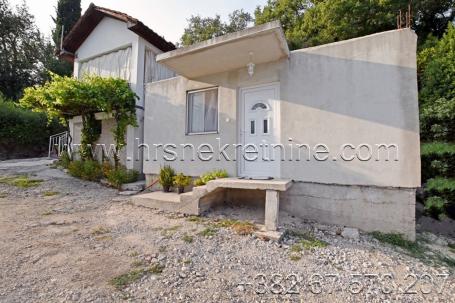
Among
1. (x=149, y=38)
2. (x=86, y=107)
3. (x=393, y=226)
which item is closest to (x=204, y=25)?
(x=149, y=38)

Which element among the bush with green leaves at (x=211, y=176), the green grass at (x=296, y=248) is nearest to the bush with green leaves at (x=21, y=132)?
the bush with green leaves at (x=211, y=176)

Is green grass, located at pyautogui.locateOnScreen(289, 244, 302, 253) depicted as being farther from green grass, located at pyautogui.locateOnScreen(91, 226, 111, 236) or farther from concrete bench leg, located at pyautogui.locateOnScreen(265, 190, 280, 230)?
green grass, located at pyautogui.locateOnScreen(91, 226, 111, 236)

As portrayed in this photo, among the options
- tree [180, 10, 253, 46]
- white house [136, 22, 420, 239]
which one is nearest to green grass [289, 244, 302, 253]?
white house [136, 22, 420, 239]

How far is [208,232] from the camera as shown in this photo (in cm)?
467

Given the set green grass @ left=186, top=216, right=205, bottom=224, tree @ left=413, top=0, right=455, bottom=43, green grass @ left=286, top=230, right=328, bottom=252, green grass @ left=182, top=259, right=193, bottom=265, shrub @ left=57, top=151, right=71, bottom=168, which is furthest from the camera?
tree @ left=413, top=0, right=455, bottom=43

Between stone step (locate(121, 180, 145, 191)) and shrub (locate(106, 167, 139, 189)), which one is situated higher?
shrub (locate(106, 167, 139, 189))

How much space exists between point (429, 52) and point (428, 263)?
25.7ft

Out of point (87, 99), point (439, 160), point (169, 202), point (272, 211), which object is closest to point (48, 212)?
point (169, 202)

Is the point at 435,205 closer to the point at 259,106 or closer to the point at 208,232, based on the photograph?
the point at 259,106

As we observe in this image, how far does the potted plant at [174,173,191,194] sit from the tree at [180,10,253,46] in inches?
592

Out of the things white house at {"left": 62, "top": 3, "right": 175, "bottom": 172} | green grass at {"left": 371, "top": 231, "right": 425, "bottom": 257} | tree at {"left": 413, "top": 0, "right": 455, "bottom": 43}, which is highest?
tree at {"left": 413, "top": 0, "right": 455, "bottom": 43}

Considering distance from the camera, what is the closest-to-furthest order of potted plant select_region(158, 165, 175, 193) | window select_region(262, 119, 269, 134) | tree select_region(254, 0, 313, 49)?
window select_region(262, 119, 269, 134) < potted plant select_region(158, 165, 175, 193) < tree select_region(254, 0, 313, 49)

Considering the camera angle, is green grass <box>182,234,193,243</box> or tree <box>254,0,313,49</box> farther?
tree <box>254,0,313,49</box>

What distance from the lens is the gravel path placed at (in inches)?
113
